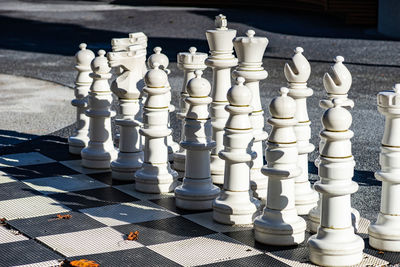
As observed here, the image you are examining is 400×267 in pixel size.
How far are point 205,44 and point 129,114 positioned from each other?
767cm

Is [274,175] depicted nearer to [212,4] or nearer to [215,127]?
[215,127]

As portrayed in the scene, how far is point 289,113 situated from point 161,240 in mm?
848

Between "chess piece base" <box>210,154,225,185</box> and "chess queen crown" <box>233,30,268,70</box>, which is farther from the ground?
"chess queen crown" <box>233,30,268,70</box>

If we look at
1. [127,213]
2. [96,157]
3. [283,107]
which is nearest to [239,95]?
[283,107]

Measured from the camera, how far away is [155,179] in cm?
474

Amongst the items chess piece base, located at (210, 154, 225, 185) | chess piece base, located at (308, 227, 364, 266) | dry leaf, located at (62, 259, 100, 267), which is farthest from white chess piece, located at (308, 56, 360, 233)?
dry leaf, located at (62, 259, 100, 267)

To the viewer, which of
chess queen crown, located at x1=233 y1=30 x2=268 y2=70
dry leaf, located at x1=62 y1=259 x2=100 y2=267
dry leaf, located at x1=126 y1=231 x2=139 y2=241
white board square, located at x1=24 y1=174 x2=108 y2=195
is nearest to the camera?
dry leaf, located at x1=62 y1=259 x2=100 y2=267

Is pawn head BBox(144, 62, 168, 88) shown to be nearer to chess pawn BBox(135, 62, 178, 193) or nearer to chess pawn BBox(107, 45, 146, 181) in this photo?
chess pawn BBox(135, 62, 178, 193)

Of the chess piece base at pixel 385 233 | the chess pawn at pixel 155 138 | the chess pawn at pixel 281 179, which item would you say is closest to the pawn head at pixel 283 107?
the chess pawn at pixel 281 179

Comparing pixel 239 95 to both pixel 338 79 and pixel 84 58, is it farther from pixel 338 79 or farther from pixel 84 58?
pixel 84 58

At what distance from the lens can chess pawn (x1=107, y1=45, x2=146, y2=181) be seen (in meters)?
4.99

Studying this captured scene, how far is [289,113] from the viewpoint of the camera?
3.84 m

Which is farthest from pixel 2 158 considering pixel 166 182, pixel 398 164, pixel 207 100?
pixel 398 164

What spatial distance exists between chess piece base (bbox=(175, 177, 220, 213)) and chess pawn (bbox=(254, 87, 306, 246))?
22.2 inches
